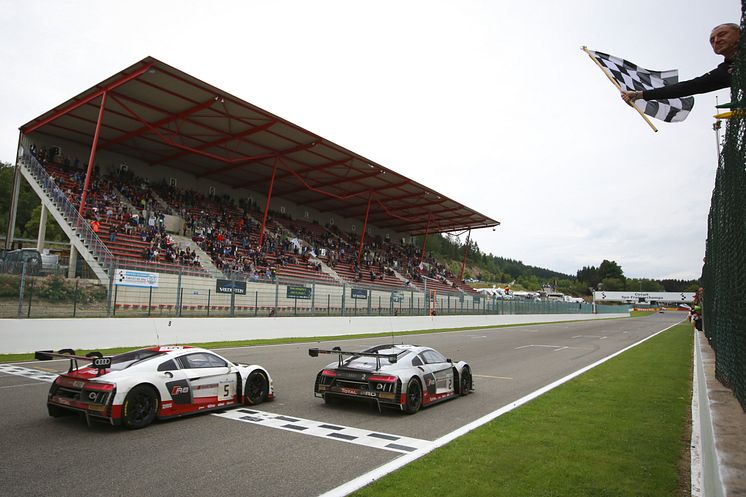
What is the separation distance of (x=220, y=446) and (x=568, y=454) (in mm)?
4246

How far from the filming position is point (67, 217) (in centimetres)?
2622

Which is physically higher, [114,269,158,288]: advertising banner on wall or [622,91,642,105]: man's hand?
[622,91,642,105]: man's hand

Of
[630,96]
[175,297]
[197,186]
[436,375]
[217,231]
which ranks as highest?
[197,186]

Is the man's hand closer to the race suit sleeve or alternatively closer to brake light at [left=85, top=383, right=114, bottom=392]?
the race suit sleeve

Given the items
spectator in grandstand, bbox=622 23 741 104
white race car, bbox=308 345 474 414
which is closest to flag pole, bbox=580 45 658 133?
A: spectator in grandstand, bbox=622 23 741 104

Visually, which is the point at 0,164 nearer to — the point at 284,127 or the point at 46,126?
the point at 46,126

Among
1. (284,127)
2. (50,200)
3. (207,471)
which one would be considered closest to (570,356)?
(207,471)

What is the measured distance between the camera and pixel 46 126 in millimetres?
30844

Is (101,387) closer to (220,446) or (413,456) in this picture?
(220,446)

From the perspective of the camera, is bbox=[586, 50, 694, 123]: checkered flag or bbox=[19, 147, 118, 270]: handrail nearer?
bbox=[586, 50, 694, 123]: checkered flag

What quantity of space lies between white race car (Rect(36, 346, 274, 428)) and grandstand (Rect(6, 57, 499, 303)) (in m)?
11.2

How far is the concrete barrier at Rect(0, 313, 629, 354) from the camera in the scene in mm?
14625

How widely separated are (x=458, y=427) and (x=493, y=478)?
237cm

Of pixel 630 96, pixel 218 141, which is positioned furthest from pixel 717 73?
pixel 218 141
